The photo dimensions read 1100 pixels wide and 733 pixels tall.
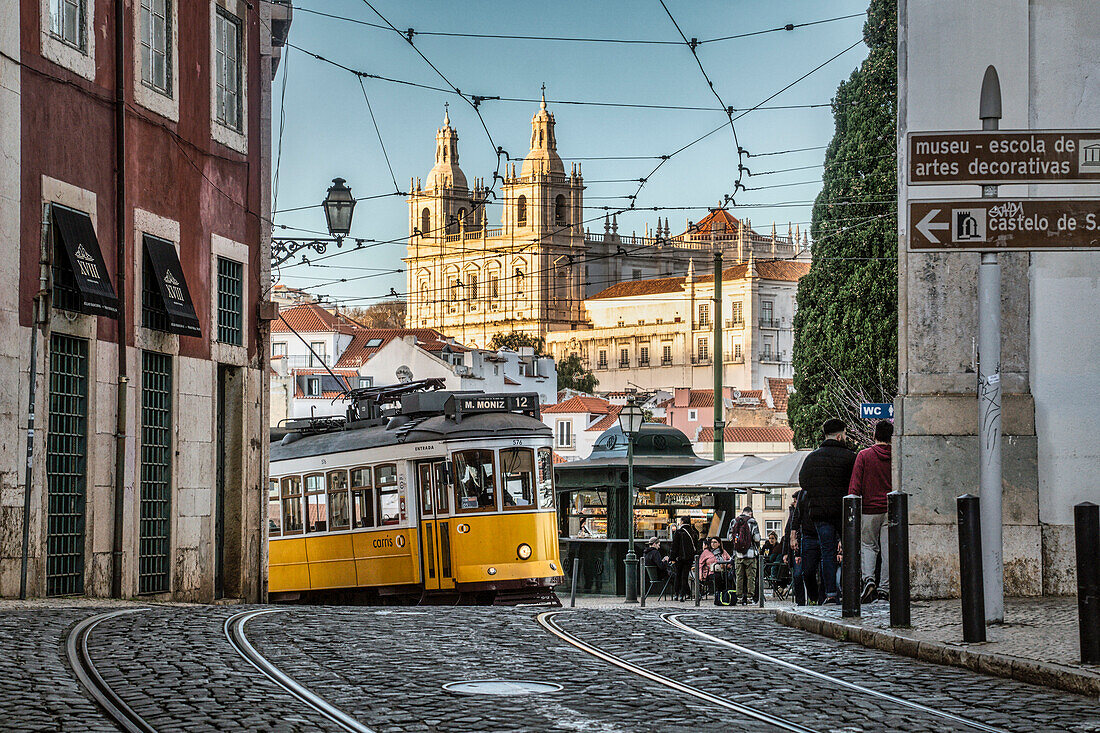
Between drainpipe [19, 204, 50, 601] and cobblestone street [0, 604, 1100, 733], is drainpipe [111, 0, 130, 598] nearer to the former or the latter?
drainpipe [19, 204, 50, 601]

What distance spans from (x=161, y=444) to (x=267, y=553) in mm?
3054

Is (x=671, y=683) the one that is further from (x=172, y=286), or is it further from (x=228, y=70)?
(x=228, y=70)

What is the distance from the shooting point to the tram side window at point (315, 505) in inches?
839

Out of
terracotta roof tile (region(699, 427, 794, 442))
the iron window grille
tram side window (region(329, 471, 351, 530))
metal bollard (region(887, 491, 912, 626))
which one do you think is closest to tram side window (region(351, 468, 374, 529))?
tram side window (region(329, 471, 351, 530))

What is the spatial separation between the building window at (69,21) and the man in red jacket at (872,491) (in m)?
8.69

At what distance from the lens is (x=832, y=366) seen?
40.8m

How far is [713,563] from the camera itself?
24703 millimetres

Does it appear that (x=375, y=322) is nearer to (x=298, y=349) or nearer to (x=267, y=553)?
(x=298, y=349)

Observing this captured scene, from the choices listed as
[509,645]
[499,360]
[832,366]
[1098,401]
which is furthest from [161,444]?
[499,360]

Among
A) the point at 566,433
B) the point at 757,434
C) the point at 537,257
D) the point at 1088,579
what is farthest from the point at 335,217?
the point at 537,257

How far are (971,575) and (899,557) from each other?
846mm

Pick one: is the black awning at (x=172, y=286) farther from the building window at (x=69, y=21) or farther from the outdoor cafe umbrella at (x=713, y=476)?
the outdoor cafe umbrella at (x=713, y=476)

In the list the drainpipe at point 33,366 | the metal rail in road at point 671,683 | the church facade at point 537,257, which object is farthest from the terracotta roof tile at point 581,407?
the metal rail in road at point 671,683

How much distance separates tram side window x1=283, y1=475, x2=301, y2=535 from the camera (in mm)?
21844
